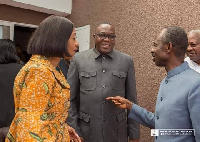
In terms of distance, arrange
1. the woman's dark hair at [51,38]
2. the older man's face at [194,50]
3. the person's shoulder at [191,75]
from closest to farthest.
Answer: the woman's dark hair at [51,38] → the person's shoulder at [191,75] → the older man's face at [194,50]

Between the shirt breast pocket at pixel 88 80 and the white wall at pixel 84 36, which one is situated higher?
the white wall at pixel 84 36

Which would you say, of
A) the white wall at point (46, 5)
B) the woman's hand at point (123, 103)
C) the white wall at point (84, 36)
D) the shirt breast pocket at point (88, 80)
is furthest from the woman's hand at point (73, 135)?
the white wall at point (46, 5)

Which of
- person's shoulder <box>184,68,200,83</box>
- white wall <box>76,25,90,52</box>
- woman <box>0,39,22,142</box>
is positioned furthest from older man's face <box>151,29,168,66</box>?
white wall <box>76,25,90,52</box>

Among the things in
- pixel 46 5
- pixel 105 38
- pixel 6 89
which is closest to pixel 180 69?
pixel 105 38

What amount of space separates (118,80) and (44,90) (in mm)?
1119

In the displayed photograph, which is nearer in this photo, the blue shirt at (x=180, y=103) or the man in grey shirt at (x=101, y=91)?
the blue shirt at (x=180, y=103)

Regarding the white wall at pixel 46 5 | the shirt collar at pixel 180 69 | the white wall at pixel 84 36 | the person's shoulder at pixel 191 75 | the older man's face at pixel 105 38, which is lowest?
the person's shoulder at pixel 191 75

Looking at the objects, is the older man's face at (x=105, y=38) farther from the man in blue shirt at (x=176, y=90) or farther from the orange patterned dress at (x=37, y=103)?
the orange patterned dress at (x=37, y=103)

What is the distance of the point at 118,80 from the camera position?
2.19m

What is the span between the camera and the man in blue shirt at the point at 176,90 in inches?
52.0

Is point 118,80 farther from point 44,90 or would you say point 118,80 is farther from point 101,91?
point 44,90

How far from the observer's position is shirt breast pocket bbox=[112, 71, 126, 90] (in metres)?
2.18

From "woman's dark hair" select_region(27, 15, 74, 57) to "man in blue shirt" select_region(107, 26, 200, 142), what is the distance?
0.62 meters

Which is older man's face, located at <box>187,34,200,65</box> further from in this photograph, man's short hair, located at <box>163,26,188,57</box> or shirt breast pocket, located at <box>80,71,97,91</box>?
shirt breast pocket, located at <box>80,71,97,91</box>
